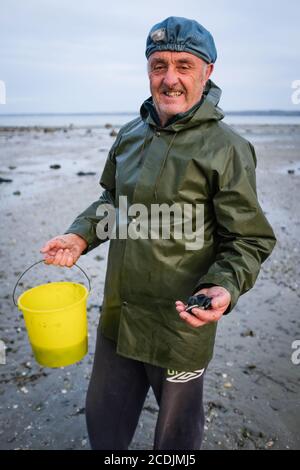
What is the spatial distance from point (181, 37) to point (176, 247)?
119 centimetres

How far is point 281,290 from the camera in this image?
226 inches

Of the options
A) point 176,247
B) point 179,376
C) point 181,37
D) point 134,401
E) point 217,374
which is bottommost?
point 217,374

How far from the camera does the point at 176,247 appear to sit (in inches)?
86.5

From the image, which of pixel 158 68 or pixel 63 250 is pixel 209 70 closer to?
pixel 158 68

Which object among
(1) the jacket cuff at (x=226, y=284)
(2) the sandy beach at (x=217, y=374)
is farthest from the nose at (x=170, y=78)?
(2) the sandy beach at (x=217, y=374)

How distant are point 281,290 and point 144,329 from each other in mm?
3998

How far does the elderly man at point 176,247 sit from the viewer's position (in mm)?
2051

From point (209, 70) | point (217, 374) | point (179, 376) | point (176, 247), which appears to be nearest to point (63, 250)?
point (176, 247)

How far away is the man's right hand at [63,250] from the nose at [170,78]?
1.25 meters

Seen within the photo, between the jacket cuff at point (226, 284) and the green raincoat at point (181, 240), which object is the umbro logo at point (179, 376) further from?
the jacket cuff at point (226, 284)

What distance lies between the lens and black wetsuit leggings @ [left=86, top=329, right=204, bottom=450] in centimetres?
235
